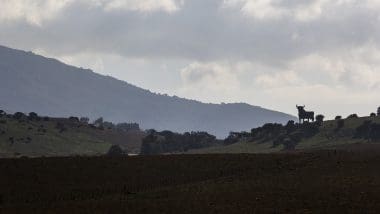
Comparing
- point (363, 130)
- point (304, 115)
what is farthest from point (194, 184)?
point (304, 115)

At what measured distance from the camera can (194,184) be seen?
197 ft

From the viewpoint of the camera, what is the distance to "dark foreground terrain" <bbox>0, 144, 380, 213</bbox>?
4578 centimetres

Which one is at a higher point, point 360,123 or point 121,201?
point 360,123

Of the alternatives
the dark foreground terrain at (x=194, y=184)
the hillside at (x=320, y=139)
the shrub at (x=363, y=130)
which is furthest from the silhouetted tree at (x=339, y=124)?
the dark foreground terrain at (x=194, y=184)

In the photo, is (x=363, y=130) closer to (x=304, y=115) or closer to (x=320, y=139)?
(x=320, y=139)

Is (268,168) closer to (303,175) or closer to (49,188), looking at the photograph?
(303,175)

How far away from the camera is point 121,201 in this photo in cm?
4941

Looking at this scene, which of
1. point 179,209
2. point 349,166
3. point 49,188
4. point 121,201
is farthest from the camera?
point 349,166

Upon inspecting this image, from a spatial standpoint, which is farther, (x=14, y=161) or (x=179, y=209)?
(x=14, y=161)

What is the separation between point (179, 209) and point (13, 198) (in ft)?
54.0

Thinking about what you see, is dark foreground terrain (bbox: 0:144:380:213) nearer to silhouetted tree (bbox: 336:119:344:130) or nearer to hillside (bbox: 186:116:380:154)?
hillside (bbox: 186:116:380:154)

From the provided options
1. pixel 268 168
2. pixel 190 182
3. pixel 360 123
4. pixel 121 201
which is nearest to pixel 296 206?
pixel 121 201

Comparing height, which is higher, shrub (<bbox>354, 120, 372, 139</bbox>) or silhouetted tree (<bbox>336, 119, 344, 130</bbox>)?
A: silhouetted tree (<bbox>336, 119, 344, 130</bbox>)

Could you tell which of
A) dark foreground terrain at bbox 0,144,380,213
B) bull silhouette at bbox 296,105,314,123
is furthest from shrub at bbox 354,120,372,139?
dark foreground terrain at bbox 0,144,380,213
